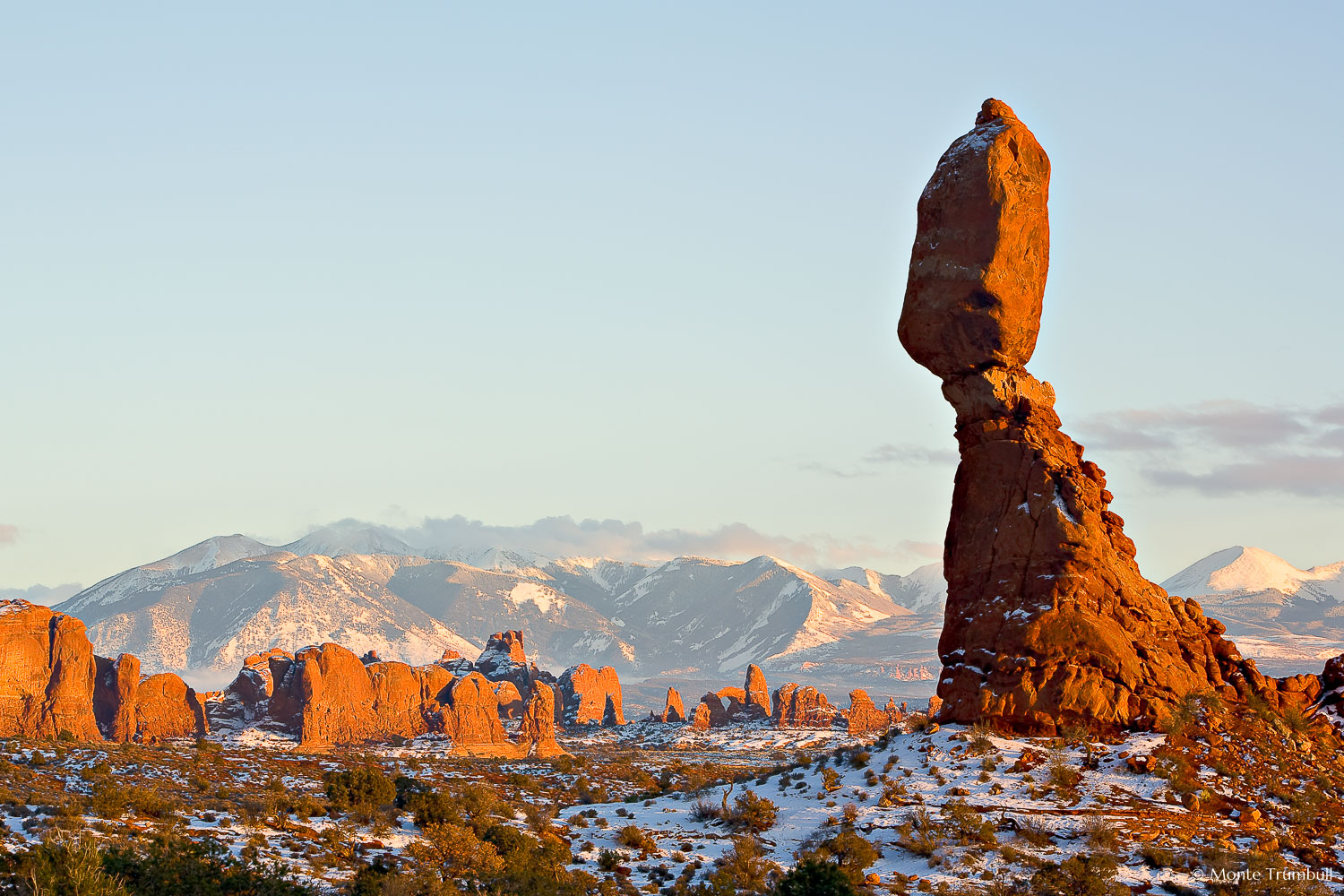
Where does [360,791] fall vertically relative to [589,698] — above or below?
above

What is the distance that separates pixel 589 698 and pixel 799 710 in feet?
99.3

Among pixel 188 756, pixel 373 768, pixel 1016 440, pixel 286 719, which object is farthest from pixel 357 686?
pixel 1016 440

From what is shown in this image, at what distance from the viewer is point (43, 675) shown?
313 ft

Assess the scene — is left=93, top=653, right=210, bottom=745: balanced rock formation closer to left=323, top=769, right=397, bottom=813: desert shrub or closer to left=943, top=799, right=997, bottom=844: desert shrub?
left=323, top=769, right=397, bottom=813: desert shrub

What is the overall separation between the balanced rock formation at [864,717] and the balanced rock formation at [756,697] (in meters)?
12.7

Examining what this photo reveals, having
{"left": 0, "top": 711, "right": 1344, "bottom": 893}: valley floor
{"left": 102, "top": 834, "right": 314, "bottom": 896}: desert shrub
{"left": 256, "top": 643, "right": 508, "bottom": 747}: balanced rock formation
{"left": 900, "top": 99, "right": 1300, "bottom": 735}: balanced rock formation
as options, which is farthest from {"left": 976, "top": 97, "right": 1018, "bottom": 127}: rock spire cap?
{"left": 256, "top": 643, "right": 508, "bottom": 747}: balanced rock formation

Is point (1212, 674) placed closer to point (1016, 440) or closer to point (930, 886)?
point (1016, 440)

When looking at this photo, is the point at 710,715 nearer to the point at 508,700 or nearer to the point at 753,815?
the point at 508,700

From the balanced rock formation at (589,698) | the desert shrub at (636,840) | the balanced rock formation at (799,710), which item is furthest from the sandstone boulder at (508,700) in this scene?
the desert shrub at (636,840)

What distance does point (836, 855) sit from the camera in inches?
1474

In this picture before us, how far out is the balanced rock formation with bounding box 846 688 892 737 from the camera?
150 metres

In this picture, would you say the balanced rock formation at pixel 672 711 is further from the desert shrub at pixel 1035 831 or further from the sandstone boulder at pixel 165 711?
the desert shrub at pixel 1035 831

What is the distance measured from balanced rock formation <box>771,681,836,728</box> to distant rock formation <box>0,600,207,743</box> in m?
70.9

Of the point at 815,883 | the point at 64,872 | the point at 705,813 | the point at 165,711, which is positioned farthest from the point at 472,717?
the point at 64,872
